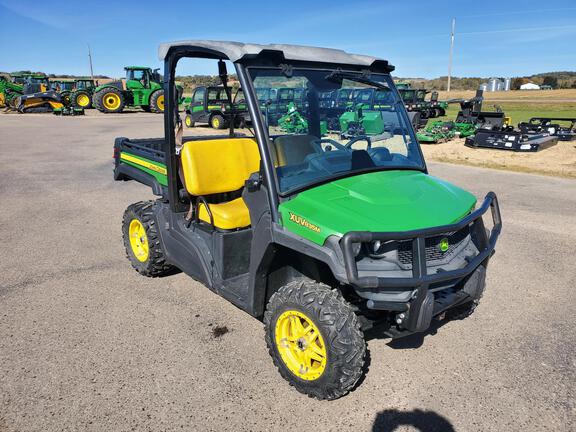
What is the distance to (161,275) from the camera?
459cm

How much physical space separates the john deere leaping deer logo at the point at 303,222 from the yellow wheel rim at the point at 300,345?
0.54 meters

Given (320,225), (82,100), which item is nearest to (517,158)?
(320,225)

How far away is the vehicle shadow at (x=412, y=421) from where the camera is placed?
8.63ft

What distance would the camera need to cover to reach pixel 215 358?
10.7ft

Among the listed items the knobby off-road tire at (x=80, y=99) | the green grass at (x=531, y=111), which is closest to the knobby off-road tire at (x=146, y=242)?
the green grass at (x=531, y=111)

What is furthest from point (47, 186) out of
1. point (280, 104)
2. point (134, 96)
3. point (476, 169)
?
point (134, 96)

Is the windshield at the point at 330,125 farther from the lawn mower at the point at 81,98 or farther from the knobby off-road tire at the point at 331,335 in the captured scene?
the lawn mower at the point at 81,98

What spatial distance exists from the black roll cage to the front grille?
2.68ft

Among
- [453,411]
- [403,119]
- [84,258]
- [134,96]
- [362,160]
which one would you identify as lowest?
[453,411]

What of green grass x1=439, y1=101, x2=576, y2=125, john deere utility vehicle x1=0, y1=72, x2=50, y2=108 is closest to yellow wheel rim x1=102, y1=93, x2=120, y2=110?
john deere utility vehicle x1=0, y1=72, x2=50, y2=108

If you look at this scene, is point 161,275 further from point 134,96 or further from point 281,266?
point 134,96

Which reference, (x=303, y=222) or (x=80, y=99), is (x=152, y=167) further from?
(x=80, y=99)

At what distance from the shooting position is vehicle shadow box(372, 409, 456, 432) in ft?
8.63

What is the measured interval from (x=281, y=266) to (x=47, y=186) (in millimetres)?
7101
